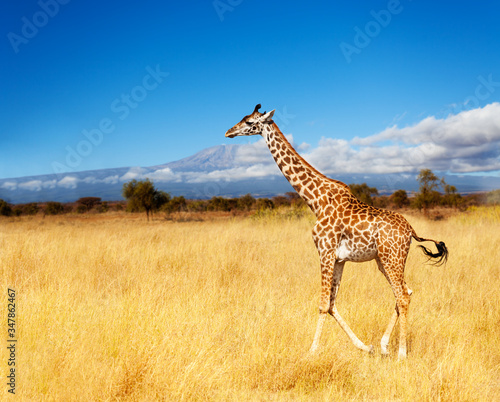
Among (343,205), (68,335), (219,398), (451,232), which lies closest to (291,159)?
(343,205)

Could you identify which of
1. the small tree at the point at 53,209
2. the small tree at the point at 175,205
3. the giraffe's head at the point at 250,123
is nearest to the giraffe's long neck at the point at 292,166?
the giraffe's head at the point at 250,123

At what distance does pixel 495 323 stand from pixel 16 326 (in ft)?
23.4

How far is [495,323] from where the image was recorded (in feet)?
19.9

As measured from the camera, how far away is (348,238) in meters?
4.87

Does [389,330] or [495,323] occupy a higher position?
[389,330]

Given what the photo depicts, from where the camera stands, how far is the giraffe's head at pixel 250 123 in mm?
5328

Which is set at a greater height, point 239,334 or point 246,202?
point 239,334

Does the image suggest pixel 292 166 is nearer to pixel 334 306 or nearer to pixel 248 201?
pixel 334 306

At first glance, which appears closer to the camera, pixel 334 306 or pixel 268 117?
pixel 334 306

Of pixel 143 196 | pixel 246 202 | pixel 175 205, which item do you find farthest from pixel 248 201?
pixel 143 196

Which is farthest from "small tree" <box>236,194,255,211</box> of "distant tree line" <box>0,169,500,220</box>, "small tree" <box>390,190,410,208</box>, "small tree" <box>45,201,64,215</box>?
"small tree" <box>45,201,64,215</box>

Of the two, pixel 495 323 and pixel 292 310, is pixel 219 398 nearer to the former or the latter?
pixel 292 310

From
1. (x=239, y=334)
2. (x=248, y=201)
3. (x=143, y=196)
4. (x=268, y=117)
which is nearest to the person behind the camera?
(x=239, y=334)

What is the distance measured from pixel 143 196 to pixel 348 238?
44.0 meters
